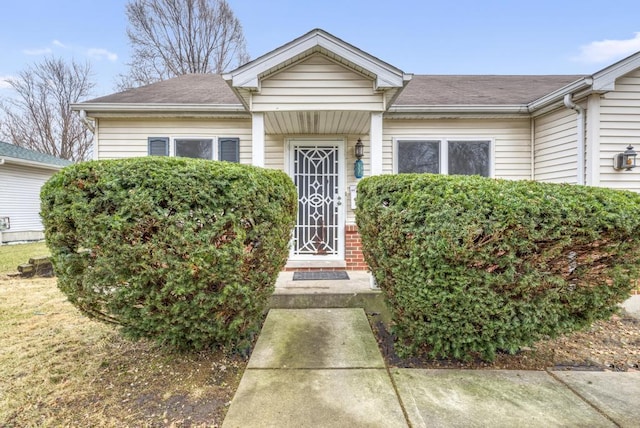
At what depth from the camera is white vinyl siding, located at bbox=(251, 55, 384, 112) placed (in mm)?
4086

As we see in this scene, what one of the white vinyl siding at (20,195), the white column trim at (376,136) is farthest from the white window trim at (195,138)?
the white vinyl siding at (20,195)

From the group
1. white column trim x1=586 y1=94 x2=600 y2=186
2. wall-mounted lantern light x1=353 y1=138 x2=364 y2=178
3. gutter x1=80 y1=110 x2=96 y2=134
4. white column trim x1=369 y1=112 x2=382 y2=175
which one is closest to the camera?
white column trim x1=369 y1=112 x2=382 y2=175

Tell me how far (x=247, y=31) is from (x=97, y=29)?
27.7 feet

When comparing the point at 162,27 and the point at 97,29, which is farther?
the point at 97,29

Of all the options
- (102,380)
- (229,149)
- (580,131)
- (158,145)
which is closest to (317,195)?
(229,149)

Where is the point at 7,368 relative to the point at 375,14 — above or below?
below

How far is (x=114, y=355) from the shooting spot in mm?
2908

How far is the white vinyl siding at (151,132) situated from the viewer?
5352mm

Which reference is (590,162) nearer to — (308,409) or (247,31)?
(308,409)

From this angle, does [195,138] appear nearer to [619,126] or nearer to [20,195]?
[619,126]

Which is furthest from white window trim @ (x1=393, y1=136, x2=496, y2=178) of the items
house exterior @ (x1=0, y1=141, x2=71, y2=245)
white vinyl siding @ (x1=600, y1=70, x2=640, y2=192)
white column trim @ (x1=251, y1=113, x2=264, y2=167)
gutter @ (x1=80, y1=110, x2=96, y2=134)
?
house exterior @ (x1=0, y1=141, x2=71, y2=245)

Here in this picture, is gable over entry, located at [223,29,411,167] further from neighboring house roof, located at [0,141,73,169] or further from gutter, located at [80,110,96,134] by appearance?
neighboring house roof, located at [0,141,73,169]

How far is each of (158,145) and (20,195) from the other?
38.9 ft

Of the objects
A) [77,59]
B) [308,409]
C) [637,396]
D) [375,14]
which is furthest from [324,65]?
[77,59]
